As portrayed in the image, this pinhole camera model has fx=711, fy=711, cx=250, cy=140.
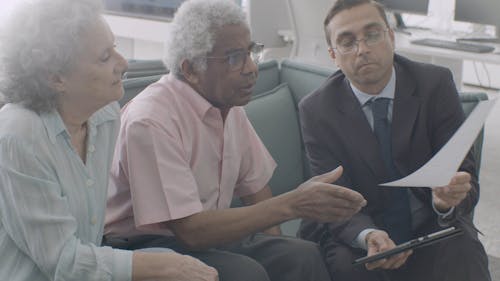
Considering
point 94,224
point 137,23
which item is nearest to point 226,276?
point 94,224

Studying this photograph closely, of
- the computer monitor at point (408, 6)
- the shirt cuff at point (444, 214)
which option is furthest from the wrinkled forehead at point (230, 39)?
the computer monitor at point (408, 6)

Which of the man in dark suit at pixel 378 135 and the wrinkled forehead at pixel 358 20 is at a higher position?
the wrinkled forehead at pixel 358 20

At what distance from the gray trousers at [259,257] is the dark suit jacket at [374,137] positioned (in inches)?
6.4

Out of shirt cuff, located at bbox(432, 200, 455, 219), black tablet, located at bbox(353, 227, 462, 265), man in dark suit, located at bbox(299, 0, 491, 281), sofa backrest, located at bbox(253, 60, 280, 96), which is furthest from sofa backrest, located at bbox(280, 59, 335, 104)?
black tablet, located at bbox(353, 227, 462, 265)

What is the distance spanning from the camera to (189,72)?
1735mm

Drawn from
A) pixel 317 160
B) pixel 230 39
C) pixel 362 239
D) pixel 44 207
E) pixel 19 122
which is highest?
pixel 230 39

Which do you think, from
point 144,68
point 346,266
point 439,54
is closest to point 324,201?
point 346,266

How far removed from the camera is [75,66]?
140 centimetres

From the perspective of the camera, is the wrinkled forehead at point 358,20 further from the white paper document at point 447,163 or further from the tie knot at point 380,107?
the white paper document at point 447,163

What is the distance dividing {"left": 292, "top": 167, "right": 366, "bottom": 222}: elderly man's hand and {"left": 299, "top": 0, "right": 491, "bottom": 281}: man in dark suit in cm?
26

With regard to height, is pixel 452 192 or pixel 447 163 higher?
pixel 447 163

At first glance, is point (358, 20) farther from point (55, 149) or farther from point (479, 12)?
point (479, 12)

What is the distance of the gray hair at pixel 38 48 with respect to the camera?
4.42 feet

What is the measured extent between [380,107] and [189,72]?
0.55m
